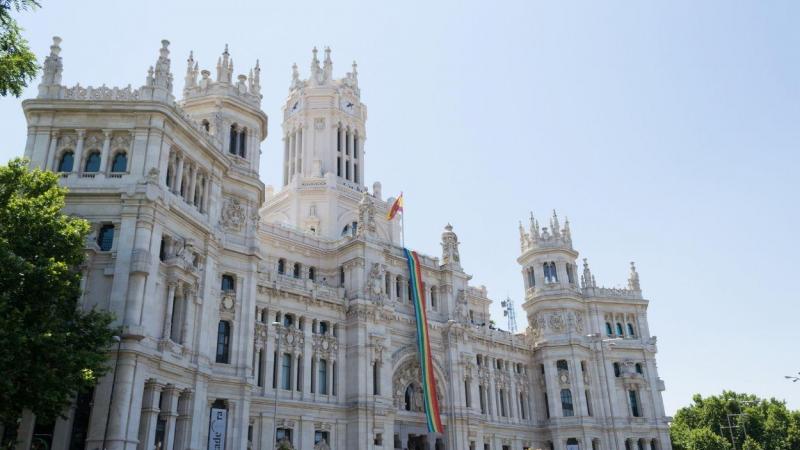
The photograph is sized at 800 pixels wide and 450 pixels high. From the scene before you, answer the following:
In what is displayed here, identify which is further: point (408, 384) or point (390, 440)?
point (408, 384)

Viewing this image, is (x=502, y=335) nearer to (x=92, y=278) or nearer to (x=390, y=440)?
(x=390, y=440)

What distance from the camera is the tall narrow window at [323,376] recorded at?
5319 cm

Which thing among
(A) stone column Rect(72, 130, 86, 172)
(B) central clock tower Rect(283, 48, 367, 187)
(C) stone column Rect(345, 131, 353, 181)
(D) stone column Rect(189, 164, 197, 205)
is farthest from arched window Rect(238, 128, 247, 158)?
(C) stone column Rect(345, 131, 353, 181)

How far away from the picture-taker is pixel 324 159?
247 ft

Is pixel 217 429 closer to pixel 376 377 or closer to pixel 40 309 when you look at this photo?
pixel 40 309

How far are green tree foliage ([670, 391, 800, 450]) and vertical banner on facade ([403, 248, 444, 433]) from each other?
136ft

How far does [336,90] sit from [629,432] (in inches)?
2020

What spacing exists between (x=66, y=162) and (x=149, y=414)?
15365mm

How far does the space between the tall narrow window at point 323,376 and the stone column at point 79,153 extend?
24.6 meters

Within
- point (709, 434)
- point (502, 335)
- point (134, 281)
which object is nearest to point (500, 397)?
point (502, 335)

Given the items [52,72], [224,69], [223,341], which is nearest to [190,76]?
[224,69]

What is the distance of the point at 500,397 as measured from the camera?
226 feet

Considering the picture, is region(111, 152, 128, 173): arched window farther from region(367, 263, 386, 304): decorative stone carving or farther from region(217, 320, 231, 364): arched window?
region(367, 263, 386, 304): decorative stone carving

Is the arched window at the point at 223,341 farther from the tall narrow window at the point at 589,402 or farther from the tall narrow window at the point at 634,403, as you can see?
the tall narrow window at the point at 634,403
